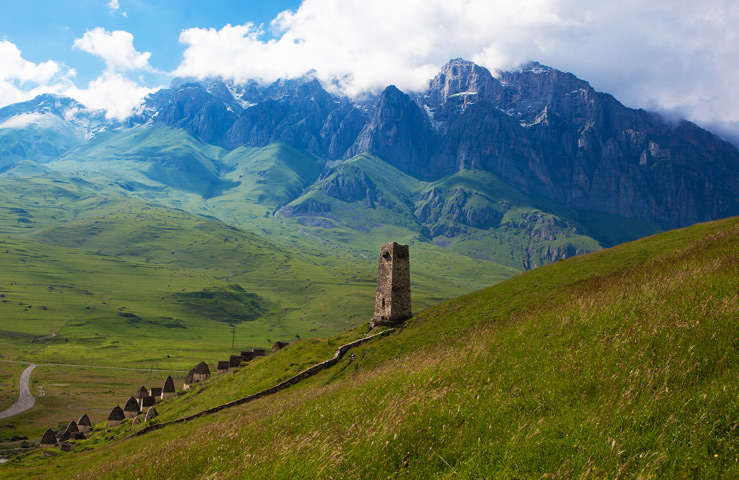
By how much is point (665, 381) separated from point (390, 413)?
6.61 metres

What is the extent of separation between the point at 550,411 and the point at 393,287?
4155 centimetres

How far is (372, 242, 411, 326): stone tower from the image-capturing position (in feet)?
176

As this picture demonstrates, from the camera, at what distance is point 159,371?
181375 mm

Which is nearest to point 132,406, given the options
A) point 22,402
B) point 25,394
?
point 22,402

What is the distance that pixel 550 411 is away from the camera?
1200 centimetres

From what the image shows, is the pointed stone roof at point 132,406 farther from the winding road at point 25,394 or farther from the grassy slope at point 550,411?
the grassy slope at point 550,411

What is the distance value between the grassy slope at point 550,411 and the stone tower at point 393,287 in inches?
1309

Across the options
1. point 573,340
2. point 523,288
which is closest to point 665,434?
point 573,340

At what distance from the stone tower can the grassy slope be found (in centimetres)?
3324

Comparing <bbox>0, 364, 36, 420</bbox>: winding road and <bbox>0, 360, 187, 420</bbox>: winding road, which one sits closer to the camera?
<bbox>0, 364, 36, 420</bbox>: winding road

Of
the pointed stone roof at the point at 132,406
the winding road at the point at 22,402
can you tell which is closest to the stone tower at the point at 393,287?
the pointed stone roof at the point at 132,406

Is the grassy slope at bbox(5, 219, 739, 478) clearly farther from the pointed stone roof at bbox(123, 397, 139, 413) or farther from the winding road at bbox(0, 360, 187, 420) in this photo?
the winding road at bbox(0, 360, 187, 420)

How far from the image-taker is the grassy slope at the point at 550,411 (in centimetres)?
988

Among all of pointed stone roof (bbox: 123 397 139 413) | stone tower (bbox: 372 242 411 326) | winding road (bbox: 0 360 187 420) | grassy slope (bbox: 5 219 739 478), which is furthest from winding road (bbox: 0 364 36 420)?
grassy slope (bbox: 5 219 739 478)
